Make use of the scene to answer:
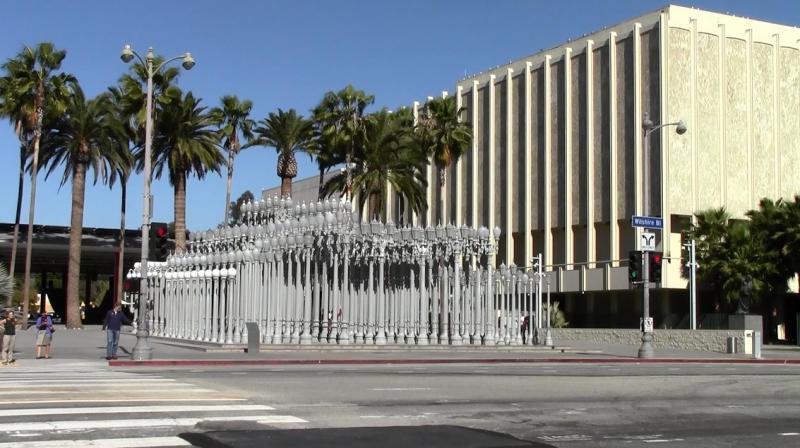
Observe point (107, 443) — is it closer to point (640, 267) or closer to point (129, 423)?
point (129, 423)

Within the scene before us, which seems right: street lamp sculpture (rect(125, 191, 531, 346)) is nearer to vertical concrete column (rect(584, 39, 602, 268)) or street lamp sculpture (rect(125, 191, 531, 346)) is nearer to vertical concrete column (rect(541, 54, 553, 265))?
vertical concrete column (rect(584, 39, 602, 268))

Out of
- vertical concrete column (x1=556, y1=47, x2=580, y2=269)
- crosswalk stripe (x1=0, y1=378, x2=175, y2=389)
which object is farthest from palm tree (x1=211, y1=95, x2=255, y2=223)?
crosswalk stripe (x1=0, y1=378, x2=175, y2=389)

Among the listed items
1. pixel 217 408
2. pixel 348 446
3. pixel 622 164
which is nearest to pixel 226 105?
pixel 622 164

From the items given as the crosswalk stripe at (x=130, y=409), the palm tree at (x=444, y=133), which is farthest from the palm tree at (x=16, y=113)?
the crosswalk stripe at (x=130, y=409)

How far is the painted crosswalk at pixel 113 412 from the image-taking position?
11.1m

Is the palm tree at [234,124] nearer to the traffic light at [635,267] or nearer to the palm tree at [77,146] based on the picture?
the palm tree at [77,146]

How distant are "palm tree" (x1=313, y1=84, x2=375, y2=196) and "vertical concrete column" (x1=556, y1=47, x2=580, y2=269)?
14.6 metres

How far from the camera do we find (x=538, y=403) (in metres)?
16.2

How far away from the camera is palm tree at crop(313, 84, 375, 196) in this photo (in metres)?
54.7

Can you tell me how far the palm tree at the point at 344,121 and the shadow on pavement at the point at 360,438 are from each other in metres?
42.5

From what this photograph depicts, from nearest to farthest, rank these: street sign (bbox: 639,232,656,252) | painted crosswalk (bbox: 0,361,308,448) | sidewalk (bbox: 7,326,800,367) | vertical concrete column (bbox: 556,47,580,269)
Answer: painted crosswalk (bbox: 0,361,308,448) < sidewalk (bbox: 7,326,800,367) < street sign (bbox: 639,232,656,252) < vertical concrete column (bbox: 556,47,580,269)

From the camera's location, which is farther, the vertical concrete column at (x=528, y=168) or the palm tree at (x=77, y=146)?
the vertical concrete column at (x=528, y=168)

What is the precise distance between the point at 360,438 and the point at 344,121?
4479cm

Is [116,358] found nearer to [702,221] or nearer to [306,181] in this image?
[702,221]
